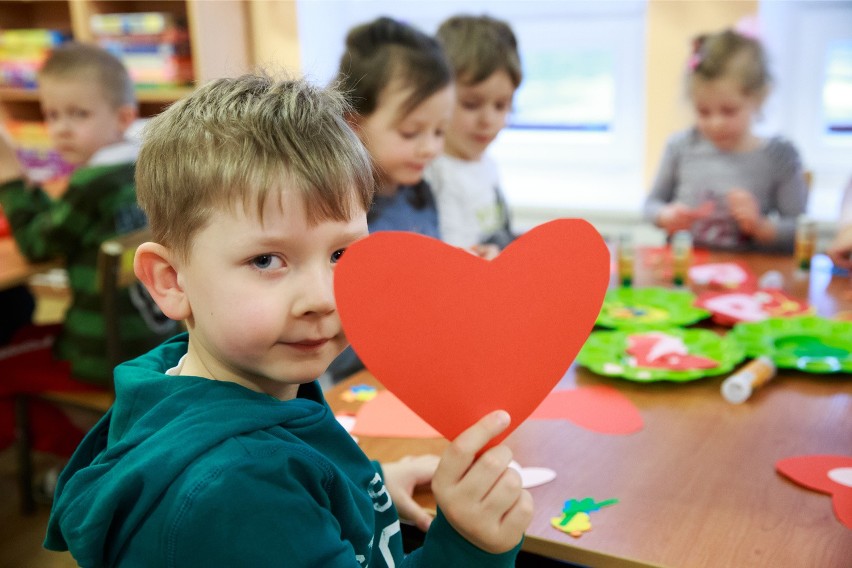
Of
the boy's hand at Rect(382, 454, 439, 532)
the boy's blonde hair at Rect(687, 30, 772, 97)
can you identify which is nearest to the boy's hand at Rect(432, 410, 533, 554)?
the boy's hand at Rect(382, 454, 439, 532)

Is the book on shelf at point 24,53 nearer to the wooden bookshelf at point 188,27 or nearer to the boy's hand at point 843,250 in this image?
the wooden bookshelf at point 188,27

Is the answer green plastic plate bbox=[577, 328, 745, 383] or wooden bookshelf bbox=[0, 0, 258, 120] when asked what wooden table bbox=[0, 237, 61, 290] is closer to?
wooden bookshelf bbox=[0, 0, 258, 120]

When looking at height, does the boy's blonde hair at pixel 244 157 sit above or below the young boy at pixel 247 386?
above

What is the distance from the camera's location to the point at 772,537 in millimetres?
911

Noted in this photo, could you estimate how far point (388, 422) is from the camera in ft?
4.08

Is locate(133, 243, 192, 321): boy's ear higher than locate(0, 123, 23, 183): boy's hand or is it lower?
higher

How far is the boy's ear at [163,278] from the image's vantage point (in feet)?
2.64

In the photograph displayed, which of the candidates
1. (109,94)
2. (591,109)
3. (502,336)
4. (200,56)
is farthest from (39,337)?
(591,109)

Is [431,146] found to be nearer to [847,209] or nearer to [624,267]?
[624,267]

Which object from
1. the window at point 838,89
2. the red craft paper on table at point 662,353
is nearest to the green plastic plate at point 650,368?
the red craft paper on table at point 662,353

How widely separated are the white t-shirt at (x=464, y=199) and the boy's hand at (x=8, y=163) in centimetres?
131

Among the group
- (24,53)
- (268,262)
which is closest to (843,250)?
(268,262)

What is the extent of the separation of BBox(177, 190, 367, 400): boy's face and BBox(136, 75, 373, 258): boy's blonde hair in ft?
0.04

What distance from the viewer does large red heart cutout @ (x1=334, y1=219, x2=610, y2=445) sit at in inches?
27.5
